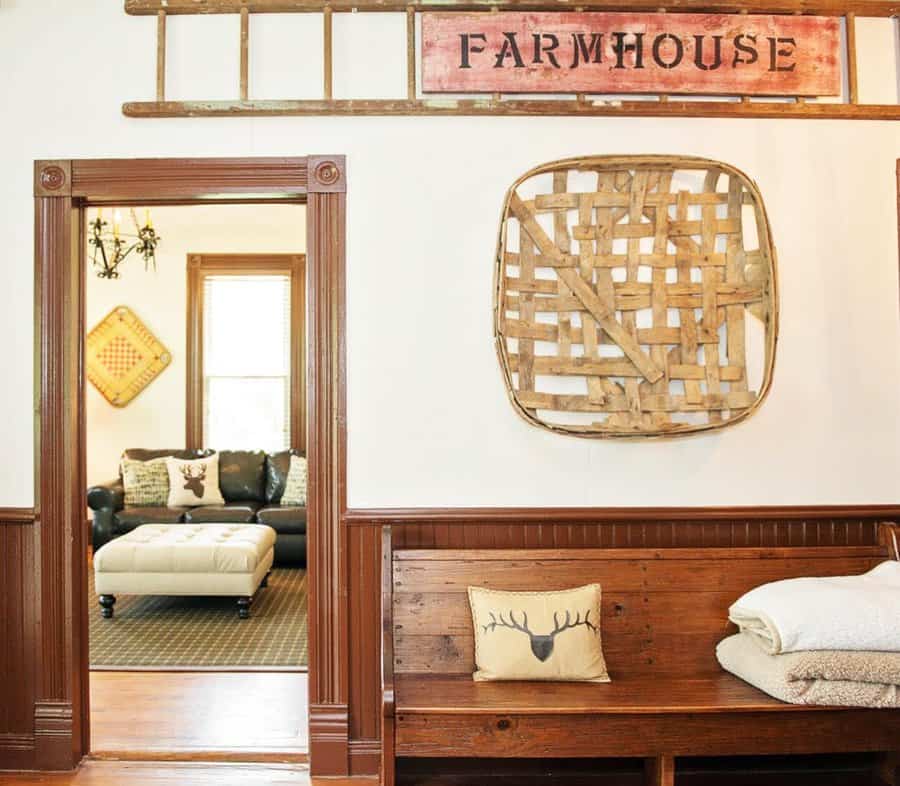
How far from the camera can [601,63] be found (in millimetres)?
3057

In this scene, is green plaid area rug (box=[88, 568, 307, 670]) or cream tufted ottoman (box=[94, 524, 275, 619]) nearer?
green plaid area rug (box=[88, 568, 307, 670])

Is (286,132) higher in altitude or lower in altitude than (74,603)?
higher

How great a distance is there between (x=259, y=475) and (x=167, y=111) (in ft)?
14.6

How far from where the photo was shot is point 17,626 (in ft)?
10.1

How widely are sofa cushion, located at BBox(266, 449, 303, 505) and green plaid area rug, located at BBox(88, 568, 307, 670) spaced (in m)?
1.21

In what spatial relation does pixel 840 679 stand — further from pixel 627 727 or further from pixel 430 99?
pixel 430 99

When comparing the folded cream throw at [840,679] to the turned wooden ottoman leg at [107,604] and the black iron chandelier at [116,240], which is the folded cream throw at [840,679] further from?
the black iron chandelier at [116,240]

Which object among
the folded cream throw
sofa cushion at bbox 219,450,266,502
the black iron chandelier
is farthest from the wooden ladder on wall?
sofa cushion at bbox 219,450,266,502

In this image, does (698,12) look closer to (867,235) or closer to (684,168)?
(684,168)

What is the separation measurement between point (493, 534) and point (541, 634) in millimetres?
469

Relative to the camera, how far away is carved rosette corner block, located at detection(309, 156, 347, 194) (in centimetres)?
303

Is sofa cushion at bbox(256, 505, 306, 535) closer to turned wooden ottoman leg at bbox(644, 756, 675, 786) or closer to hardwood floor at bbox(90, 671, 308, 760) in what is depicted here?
hardwood floor at bbox(90, 671, 308, 760)

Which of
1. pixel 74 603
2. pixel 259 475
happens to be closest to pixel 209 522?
pixel 259 475

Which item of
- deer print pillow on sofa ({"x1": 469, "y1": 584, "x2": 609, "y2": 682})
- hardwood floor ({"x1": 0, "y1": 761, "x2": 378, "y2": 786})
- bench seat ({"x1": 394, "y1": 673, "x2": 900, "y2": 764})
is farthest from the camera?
hardwood floor ({"x1": 0, "y1": 761, "x2": 378, "y2": 786})
